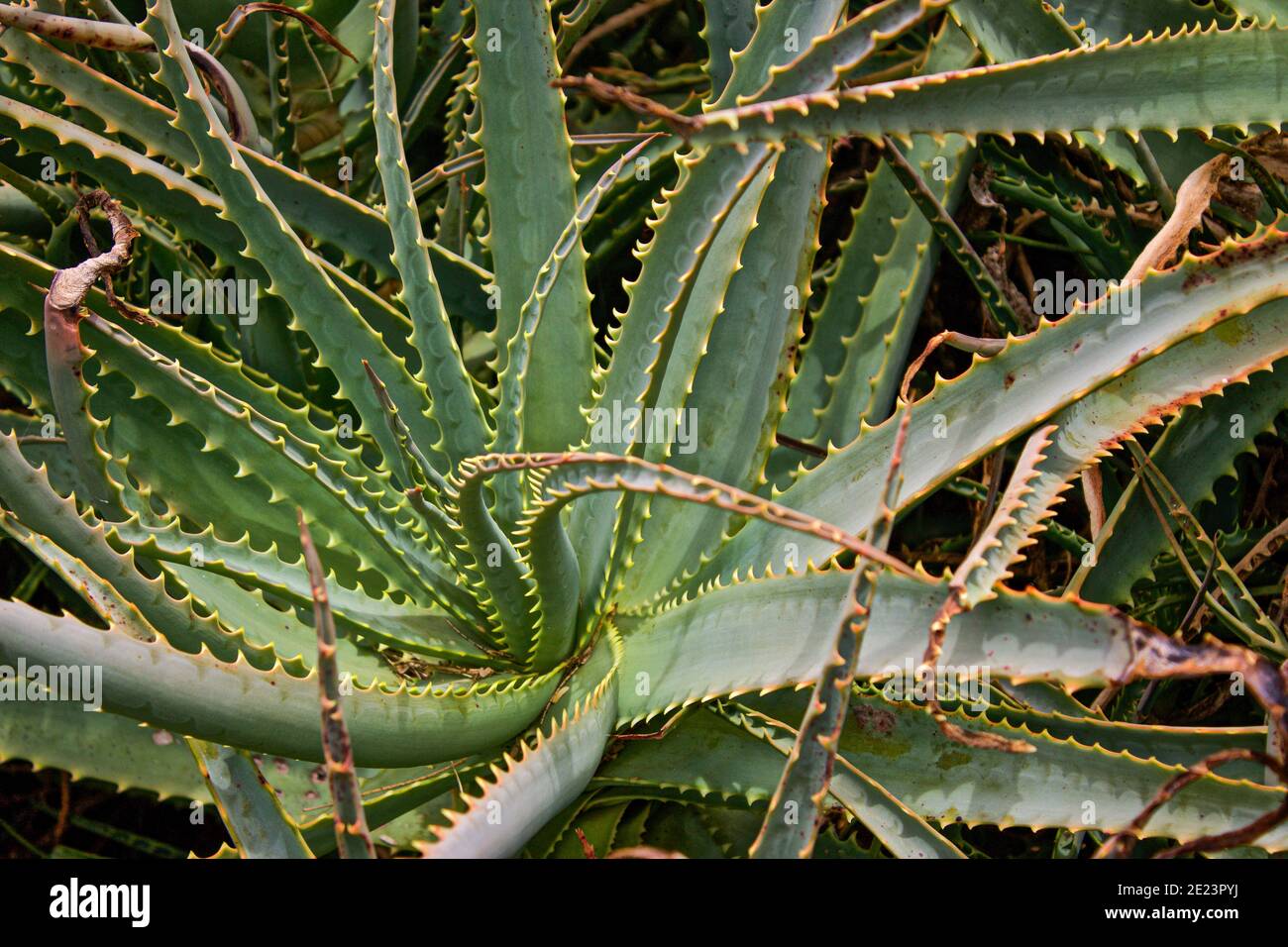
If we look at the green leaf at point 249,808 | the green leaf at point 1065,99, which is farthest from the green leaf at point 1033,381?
the green leaf at point 249,808

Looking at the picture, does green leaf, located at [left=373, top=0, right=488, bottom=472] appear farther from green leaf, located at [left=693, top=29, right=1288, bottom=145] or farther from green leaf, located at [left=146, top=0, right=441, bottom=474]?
green leaf, located at [left=693, top=29, right=1288, bottom=145]

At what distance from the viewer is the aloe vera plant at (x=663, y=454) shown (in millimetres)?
715

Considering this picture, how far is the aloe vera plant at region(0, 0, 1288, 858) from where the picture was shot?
0.71m

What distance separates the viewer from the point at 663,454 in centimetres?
96

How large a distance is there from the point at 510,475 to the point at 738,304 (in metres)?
0.25

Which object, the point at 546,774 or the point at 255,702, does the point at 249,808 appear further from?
the point at 546,774

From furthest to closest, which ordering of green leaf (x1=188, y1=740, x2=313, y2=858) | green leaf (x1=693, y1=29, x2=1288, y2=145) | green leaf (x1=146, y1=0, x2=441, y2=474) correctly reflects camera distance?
1. green leaf (x1=146, y1=0, x2=441, y2=474)
2. green leaf (x1=188, y1=740, x2=313, y2=858)
3. green leaf (x1=693, y1=29, x2=1288, y2=145)

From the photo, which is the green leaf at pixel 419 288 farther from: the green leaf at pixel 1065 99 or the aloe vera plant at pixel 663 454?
the green leaf at pixel 1065 99

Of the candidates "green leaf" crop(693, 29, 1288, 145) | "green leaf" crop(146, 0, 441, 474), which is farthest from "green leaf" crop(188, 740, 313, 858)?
"green leaf" crop(693, 29, 1288, 145)
